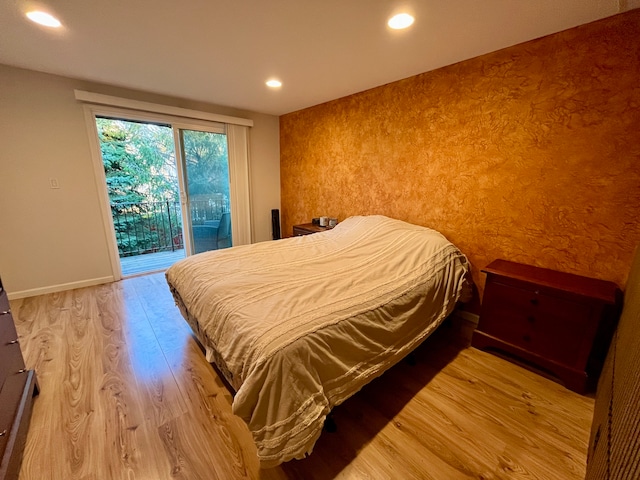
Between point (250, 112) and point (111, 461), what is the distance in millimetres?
3960

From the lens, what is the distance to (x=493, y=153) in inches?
82.2

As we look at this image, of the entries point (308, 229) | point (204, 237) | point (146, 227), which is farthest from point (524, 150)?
point (146, 227)

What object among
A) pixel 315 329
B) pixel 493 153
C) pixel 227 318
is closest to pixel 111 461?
pixel 227 318

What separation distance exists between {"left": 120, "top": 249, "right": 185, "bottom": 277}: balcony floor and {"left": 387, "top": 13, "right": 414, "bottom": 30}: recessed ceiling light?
3.97m

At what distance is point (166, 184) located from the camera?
17.0 ft

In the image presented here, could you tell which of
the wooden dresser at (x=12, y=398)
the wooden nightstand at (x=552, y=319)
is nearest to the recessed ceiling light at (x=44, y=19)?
the wooden dresser at (x=12, y=398)

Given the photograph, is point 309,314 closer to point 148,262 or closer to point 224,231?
point 224,231

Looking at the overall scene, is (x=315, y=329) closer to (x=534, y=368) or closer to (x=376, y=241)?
(x=376, y=241)

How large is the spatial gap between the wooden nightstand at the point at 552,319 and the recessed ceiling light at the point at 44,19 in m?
3.34

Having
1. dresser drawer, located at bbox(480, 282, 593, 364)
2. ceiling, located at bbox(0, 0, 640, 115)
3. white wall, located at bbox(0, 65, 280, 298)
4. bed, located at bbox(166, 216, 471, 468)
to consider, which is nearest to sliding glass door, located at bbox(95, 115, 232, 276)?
white wall, located at bbox(0, 65, 280, 298)

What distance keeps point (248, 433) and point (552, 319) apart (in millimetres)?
1998

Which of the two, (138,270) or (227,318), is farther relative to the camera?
(138,270)

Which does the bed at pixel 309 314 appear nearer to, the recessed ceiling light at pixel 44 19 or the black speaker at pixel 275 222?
A: the recessed ceiling light at pixel 44 19

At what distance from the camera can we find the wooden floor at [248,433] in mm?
1214
